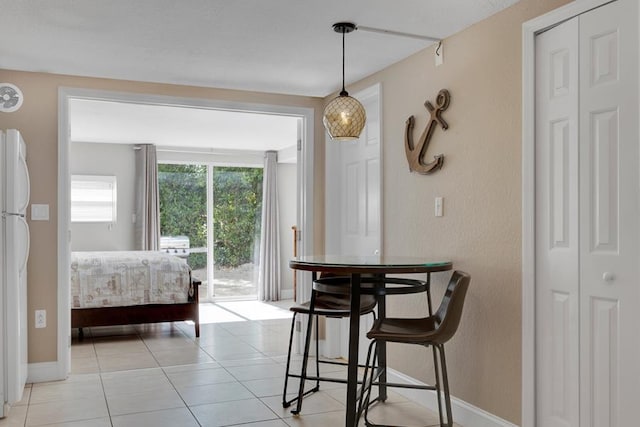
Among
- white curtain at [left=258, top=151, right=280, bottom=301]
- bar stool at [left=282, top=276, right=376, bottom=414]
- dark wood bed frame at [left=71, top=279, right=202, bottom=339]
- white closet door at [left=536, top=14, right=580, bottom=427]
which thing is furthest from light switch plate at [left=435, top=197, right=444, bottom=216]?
white curtain at [left=258, top=151, right=280, bottom=301]

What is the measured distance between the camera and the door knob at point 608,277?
2.39 meters

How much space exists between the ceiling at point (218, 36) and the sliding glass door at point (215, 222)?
13.9 feet

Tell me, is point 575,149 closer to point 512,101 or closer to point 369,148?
point 512,101

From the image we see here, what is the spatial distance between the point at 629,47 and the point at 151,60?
2816 mm

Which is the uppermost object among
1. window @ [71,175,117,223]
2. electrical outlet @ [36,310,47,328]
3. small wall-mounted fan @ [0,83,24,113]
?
small wall-mounted fan @ [0,83,24,113]

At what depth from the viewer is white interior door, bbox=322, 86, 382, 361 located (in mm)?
4320

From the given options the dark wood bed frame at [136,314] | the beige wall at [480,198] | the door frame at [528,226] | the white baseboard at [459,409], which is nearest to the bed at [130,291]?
the dark wood bed frame at [136,314]

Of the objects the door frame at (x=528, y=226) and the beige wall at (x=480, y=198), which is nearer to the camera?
the door frame at (x=528, y=226)

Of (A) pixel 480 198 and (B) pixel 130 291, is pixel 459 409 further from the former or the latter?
(B) pixel 130 291

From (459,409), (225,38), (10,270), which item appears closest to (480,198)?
(459,409)

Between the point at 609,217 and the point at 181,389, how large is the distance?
9.46ft

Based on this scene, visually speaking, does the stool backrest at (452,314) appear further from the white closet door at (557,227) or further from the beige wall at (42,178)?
the beige wall at (42,178)

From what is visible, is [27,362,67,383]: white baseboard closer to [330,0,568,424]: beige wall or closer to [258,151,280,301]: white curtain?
[330,0,568,424]: beige wall

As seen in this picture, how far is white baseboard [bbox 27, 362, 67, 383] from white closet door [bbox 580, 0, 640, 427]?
344 cm
